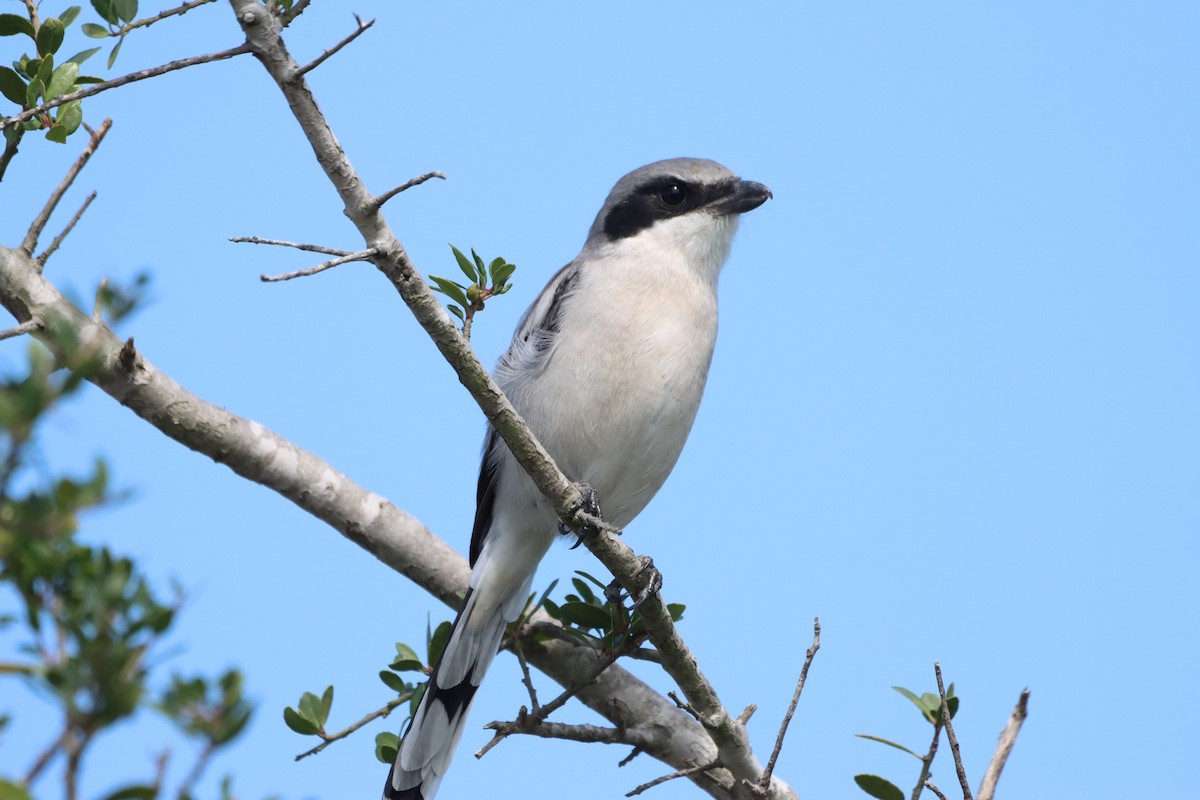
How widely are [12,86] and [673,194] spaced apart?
254cm

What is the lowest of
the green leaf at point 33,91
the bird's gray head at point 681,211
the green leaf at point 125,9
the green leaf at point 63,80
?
the green leaf at point 33,91

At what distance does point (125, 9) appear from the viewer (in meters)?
3.15

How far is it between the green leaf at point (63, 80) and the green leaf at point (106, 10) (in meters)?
0.24

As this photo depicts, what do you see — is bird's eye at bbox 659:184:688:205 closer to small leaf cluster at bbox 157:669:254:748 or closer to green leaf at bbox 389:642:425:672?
green leaf at bbox 389:642:425:672

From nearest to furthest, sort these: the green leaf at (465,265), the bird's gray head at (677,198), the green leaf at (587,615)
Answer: the green leaf at (465,265), the green leaf at (587,615), the bird's gray head at (677,198)

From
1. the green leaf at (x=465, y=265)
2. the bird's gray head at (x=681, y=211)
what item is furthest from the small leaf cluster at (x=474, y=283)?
the bird's gray head at (x=681, y=211)

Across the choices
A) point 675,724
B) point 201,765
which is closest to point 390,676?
point 675,724

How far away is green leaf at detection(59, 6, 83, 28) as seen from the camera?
338 cm

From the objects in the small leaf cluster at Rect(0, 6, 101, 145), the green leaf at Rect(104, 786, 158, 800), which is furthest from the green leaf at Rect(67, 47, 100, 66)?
the green leaf at Rect(104, 786, 158, 800)

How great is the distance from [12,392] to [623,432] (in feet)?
10.6

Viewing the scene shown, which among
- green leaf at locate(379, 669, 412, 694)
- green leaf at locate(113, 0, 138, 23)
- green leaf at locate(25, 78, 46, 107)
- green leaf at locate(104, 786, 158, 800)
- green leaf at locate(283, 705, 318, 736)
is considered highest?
green leaf at locate(113, 0, 138, 23)

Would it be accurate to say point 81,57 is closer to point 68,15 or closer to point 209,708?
point 68,15

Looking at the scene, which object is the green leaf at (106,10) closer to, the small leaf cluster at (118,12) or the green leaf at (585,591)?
the small leaf cluster at (118,12)

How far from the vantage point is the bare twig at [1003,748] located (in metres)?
2.90
